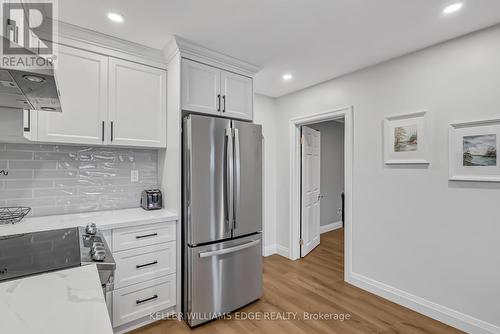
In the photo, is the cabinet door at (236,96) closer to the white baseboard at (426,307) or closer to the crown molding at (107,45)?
the crown molding at (107,45)

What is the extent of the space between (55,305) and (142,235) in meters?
1.34

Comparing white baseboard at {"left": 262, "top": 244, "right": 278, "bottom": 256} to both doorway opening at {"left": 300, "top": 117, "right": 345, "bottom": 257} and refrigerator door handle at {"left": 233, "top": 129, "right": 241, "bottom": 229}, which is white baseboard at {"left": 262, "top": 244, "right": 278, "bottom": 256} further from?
refrigerator door handle at {"left": 233, "top": 129, "right": 241, "bottom": 229}

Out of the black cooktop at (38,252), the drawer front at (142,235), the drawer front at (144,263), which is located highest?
the black cooktop at (38,252)

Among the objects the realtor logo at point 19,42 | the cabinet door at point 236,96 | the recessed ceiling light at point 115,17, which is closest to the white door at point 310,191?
the cabinet door at point 236,96

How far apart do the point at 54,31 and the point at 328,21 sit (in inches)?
84.5

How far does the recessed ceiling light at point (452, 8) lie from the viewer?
1677 mm

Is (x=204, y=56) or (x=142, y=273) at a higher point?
(x=204, y=56)

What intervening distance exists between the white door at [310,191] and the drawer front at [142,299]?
83.4 inches

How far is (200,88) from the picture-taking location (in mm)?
2346

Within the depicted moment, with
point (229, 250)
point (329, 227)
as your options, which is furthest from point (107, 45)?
point (329, 227)

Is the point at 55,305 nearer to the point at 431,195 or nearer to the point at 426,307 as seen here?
the point at 431,195

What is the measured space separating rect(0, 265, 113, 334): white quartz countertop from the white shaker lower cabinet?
103cm

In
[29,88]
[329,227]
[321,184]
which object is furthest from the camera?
[329,227]

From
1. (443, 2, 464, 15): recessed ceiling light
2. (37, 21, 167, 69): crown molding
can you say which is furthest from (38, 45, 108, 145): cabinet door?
(443, 2, 464, 15): recessed ceiling light
